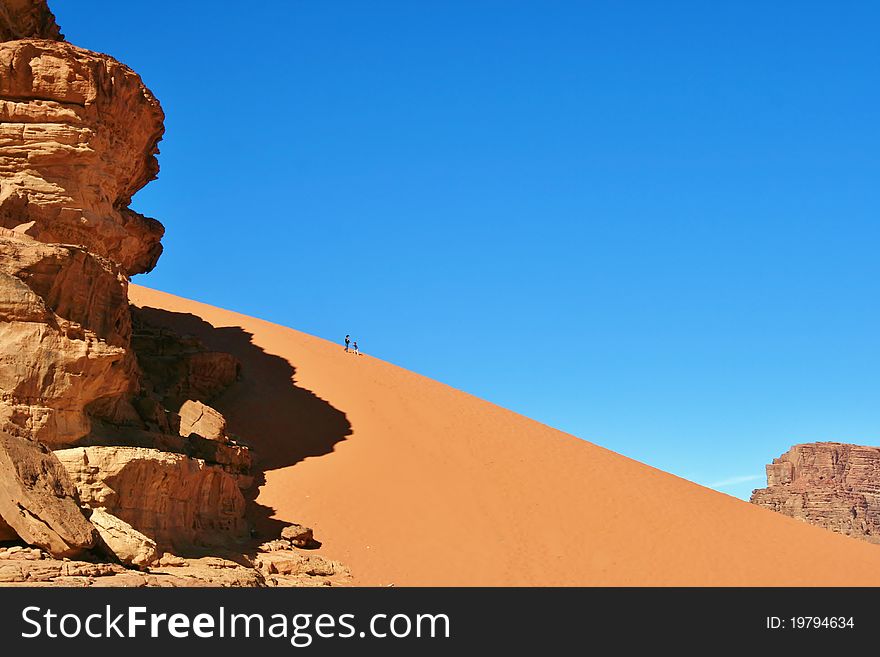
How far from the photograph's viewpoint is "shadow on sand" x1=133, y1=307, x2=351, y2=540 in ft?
91.4

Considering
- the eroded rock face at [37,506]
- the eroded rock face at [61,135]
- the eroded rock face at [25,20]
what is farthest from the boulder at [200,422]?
the eroded rock face at [25,20]

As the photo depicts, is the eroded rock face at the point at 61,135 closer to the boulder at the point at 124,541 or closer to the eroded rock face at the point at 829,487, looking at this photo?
the boulder at the point at 124,541

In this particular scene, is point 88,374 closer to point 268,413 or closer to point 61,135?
point 61,135

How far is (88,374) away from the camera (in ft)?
59.2

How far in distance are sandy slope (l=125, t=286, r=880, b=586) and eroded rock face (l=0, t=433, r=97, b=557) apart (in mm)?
9281

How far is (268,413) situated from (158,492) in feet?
38.8

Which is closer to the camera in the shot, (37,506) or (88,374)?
(37,506)

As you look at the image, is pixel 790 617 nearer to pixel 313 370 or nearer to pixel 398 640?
pixel 398 640

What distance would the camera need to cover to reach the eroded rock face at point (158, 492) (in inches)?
675

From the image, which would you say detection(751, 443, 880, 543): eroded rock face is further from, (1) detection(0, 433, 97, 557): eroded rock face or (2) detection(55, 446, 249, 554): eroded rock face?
(1) detection(0, 433, 97, 557): eroded rock face

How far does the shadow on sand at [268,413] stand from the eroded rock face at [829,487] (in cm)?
5390

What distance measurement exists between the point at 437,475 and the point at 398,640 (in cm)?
1670

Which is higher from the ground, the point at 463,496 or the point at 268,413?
the point at 268,413

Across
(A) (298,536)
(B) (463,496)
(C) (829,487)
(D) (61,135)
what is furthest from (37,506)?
(C) (829,487)
